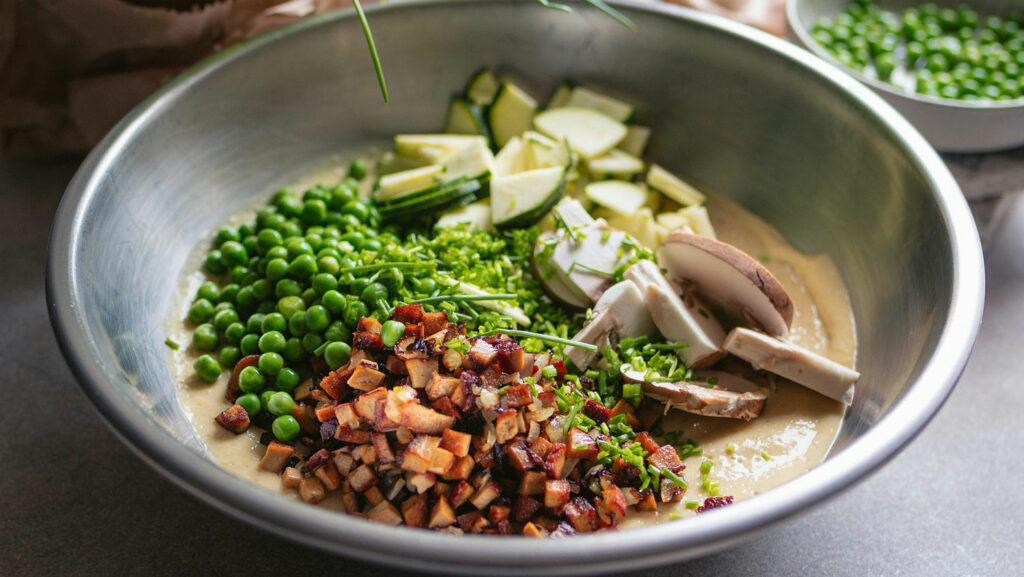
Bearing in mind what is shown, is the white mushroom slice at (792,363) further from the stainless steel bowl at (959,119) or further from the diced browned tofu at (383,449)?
the stainless steel bowl at (959,119)

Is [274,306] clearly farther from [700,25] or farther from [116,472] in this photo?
[700,25]

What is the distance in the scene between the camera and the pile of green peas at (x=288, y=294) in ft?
6.39

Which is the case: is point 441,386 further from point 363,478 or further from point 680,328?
point 680,328

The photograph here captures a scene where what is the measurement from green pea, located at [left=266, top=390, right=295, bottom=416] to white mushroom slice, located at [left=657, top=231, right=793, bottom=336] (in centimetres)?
106

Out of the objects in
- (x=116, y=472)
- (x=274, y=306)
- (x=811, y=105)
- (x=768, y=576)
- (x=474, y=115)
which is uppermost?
(x=811, y=105)

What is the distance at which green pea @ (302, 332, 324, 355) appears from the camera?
199 cm

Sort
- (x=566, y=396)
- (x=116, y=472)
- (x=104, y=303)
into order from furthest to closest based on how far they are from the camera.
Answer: (x=116, y=472)
(x=104, y=303)
(x=566, y=396)

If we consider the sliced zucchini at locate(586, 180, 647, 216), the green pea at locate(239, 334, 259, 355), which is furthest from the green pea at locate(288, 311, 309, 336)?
the sliced zucchini at locate(586, 180, 647, 216)

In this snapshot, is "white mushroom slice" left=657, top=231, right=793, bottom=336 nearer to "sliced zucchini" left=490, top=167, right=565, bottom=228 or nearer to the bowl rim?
"sliced zucchini" left=490, top=167, right=565, bottom=228

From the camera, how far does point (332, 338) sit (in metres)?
1.97

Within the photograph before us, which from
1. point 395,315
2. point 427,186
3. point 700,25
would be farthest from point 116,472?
point 700,25

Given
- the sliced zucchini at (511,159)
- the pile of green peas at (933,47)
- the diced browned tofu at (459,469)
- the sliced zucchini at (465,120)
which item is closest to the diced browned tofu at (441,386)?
the diced browned tofu at (459,469)

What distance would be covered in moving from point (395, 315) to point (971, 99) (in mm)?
2187

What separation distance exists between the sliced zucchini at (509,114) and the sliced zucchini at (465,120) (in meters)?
0.04
